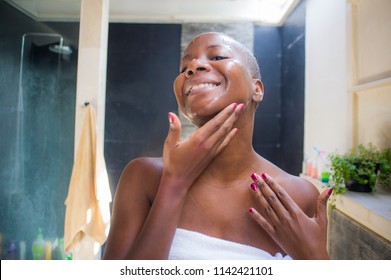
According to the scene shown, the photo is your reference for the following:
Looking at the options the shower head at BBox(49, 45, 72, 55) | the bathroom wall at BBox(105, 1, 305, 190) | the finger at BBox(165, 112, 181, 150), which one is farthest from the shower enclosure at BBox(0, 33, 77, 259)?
the finger at BBox(165, 112, 181, 150)

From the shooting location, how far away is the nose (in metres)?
0.52

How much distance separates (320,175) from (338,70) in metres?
0.39

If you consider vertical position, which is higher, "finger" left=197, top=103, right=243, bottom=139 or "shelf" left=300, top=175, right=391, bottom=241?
"finger" left=197, top=103, right=243, bottom=139

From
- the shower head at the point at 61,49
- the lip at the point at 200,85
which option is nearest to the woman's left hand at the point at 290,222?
the lip at the point at 200,85

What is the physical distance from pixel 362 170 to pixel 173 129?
0.61 meters

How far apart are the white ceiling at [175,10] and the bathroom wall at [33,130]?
0.07 meters

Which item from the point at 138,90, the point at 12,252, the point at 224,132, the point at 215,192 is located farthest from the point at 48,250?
the point at 224,132

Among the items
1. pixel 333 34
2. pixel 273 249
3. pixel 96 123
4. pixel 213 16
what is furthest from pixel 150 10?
pixel 273 249

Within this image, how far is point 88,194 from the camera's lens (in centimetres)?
106

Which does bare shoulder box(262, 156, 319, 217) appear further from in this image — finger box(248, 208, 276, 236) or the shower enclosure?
the shower enclosure

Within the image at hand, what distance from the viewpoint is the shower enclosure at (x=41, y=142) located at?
120 centimetres

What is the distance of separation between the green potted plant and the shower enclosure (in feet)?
3.80

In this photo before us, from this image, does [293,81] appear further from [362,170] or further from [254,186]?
[254,186]
